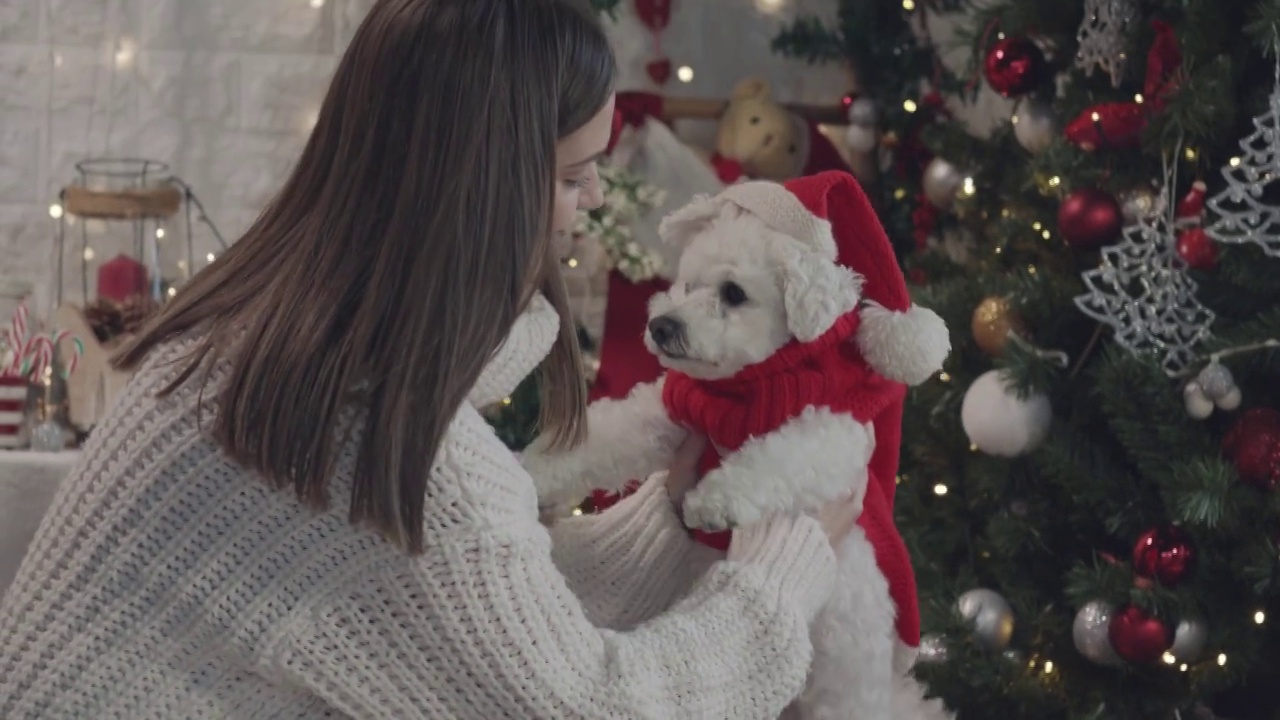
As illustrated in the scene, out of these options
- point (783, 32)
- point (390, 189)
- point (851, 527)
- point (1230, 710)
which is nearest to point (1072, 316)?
point (1230, 710)

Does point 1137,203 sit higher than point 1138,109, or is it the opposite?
point 1138,109

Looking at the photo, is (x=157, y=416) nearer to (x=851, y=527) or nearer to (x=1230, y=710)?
(x=851, y=527)

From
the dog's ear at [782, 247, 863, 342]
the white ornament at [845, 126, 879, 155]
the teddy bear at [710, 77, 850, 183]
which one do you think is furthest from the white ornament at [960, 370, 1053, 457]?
the white ornament at [845, 126, 879, 155]

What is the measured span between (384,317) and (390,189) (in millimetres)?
97

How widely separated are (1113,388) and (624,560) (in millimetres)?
925

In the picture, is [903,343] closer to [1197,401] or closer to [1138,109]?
[1197,401]

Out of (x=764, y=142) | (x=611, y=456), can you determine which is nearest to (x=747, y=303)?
(x=611, y=456)

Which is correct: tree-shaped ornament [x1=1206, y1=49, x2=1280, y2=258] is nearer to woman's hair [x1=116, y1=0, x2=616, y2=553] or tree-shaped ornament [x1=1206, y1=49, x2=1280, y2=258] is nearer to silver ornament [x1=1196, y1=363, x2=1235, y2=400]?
silver ornament [x1=1196, y1=363, x2=1235, y2=400]

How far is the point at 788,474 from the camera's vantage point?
147 centimetres

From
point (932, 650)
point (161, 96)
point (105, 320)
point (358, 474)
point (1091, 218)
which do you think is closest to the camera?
point (358, 474)

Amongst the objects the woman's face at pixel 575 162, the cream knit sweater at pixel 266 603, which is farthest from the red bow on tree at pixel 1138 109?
the cream knit sweater at pixel 266 603

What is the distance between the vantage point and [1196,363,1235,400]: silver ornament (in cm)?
191

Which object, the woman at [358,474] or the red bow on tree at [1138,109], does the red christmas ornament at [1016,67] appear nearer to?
the red bow on tree at [1138,109]

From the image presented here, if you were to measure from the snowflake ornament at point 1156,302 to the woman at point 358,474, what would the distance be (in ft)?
4.04
